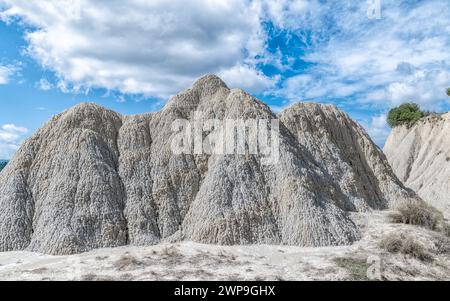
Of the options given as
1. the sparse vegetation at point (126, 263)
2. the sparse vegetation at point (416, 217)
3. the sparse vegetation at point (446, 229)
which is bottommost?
the sparse vegetation at point (126, 263)

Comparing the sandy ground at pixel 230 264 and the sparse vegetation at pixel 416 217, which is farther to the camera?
the sparse vegetation at pixel 416 217

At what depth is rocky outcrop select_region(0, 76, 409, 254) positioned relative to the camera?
50.3 feet

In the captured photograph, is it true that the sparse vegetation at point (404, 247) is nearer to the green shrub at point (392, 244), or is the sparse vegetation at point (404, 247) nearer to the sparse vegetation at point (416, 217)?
the green shrub at point (392, 244)

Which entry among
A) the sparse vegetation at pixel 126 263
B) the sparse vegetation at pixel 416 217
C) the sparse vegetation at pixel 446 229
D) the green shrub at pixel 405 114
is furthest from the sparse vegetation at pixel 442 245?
the green shrub at pixel 405 114

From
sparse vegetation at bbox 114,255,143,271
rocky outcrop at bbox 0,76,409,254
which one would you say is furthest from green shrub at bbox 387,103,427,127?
sparse vegetation at bbox 114,255,143,271

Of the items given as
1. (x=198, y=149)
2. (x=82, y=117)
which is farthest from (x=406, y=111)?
(x=82, y=117)

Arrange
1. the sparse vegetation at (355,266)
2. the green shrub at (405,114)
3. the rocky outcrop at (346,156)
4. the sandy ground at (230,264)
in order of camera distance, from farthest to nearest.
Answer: the green shrub at (405,114)
the rocky outcrop at (346,156)
the sandy ground at (230,264)
the sparse vegetation at (355,266)

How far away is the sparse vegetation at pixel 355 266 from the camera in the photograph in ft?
38.8

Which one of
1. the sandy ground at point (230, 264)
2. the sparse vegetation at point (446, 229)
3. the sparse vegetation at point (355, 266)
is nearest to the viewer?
the sparse vegetation at point (355, 266)

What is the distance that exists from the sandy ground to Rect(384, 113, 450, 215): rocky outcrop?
18208 mm

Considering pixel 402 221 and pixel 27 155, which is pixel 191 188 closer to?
pixel 27 155

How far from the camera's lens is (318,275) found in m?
11.9

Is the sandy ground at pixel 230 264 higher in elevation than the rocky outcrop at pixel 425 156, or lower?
lower
